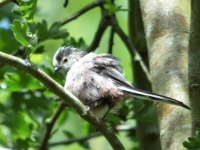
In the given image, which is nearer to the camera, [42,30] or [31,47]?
[31,47]

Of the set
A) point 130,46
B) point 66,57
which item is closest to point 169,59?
point 130,46

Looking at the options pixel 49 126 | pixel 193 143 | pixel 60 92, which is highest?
pixel 60 92

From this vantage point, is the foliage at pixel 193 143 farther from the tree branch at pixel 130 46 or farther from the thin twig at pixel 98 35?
the thin twig at pixel 98 35

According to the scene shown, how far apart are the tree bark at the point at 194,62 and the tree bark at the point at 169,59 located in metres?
0.31

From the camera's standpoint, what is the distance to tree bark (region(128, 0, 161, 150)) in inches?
185

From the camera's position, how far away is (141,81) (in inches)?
194

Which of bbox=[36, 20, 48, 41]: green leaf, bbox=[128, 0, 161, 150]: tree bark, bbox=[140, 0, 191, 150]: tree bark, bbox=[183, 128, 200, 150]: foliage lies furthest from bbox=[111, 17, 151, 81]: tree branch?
bbox=[183, 128, 200, 150]: foliage

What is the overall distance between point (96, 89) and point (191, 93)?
1.44 m

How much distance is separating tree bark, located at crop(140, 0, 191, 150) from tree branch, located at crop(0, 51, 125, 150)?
35 centimetres

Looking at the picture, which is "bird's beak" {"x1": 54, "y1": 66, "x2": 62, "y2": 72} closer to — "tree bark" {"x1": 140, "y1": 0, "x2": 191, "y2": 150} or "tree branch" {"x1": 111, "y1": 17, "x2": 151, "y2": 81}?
"tree branch" {"x1": 111, "y1": 17, "x2": 151, "y2": 81}

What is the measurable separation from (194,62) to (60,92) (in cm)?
80

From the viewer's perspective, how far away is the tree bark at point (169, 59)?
3109 millimetres

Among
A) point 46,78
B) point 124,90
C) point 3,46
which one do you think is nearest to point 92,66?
point 124,90

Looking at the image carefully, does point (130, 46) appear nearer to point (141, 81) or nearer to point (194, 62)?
point (141, 81)
